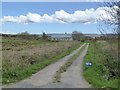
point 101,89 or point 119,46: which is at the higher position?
point 119,46

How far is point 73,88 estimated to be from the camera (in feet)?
44.7

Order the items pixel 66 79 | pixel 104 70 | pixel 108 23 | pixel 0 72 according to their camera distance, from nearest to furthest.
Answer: pixel 108 23
pixel 66 79
pixel 0 72
pixel 104 70

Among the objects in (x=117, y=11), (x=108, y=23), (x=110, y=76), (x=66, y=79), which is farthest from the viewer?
(x=110, y=76)

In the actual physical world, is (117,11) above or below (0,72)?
above

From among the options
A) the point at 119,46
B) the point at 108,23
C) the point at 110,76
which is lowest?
the point at 110,76

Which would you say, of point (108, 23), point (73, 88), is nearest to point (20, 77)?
point (73, 88)

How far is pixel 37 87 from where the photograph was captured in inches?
547

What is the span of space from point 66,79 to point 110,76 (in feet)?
13.5

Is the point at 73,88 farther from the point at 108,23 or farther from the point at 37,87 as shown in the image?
the point at 108,23

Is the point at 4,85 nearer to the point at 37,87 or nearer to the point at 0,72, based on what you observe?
the point at 37,87

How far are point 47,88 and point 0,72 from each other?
5.48m

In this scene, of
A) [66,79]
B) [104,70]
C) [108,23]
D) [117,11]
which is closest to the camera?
[117,11]

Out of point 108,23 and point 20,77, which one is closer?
point 108,23

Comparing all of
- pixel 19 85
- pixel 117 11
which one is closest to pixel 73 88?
pixel 19 85
